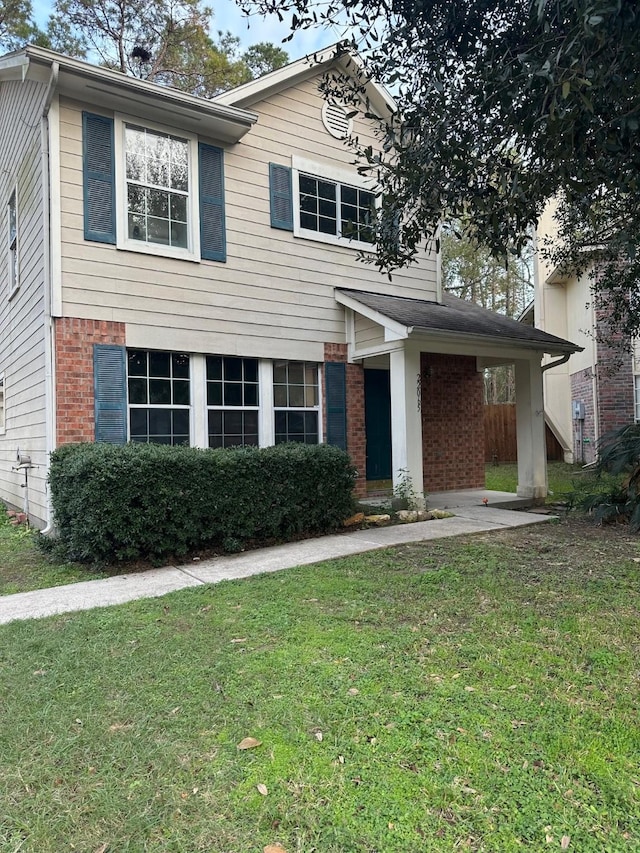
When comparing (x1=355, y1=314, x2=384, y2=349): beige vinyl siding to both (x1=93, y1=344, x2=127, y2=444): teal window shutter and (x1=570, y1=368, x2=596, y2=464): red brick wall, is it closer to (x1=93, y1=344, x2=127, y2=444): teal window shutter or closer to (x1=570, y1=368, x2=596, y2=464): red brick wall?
(x1=93, y1=344, x2=127, y2=444): teal window shutter

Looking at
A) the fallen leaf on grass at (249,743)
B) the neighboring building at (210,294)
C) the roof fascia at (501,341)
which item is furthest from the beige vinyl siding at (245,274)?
the fallen leaf on grass at (249,743)

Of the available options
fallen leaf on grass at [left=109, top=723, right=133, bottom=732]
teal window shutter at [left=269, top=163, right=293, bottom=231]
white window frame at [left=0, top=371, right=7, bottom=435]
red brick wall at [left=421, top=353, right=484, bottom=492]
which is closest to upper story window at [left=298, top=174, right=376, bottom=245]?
teal window shutter at [left=269, top=163, right=293, bottom=231]

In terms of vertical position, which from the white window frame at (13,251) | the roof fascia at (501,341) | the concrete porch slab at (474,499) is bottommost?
the concrete porch slab at (474,499)

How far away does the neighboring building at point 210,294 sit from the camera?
7004 mm

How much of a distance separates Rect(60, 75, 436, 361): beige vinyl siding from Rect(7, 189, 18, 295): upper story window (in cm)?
260

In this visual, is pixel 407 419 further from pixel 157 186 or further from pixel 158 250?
pixel 157 186

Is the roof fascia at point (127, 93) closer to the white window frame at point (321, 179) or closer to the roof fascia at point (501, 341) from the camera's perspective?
the white window frame at point (321, 179)

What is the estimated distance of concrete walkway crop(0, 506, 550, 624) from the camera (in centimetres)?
471

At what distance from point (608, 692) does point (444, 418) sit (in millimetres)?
8066

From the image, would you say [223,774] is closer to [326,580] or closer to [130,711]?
[130,711]

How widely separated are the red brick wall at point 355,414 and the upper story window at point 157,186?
3013mm

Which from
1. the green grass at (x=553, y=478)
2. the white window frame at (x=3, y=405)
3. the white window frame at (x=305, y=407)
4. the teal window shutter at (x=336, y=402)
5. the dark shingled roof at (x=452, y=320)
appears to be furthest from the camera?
the green grass at (x=553, y=478)

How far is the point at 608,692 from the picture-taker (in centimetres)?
290

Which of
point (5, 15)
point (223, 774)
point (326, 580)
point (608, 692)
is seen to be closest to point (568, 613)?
point (608, 692)
